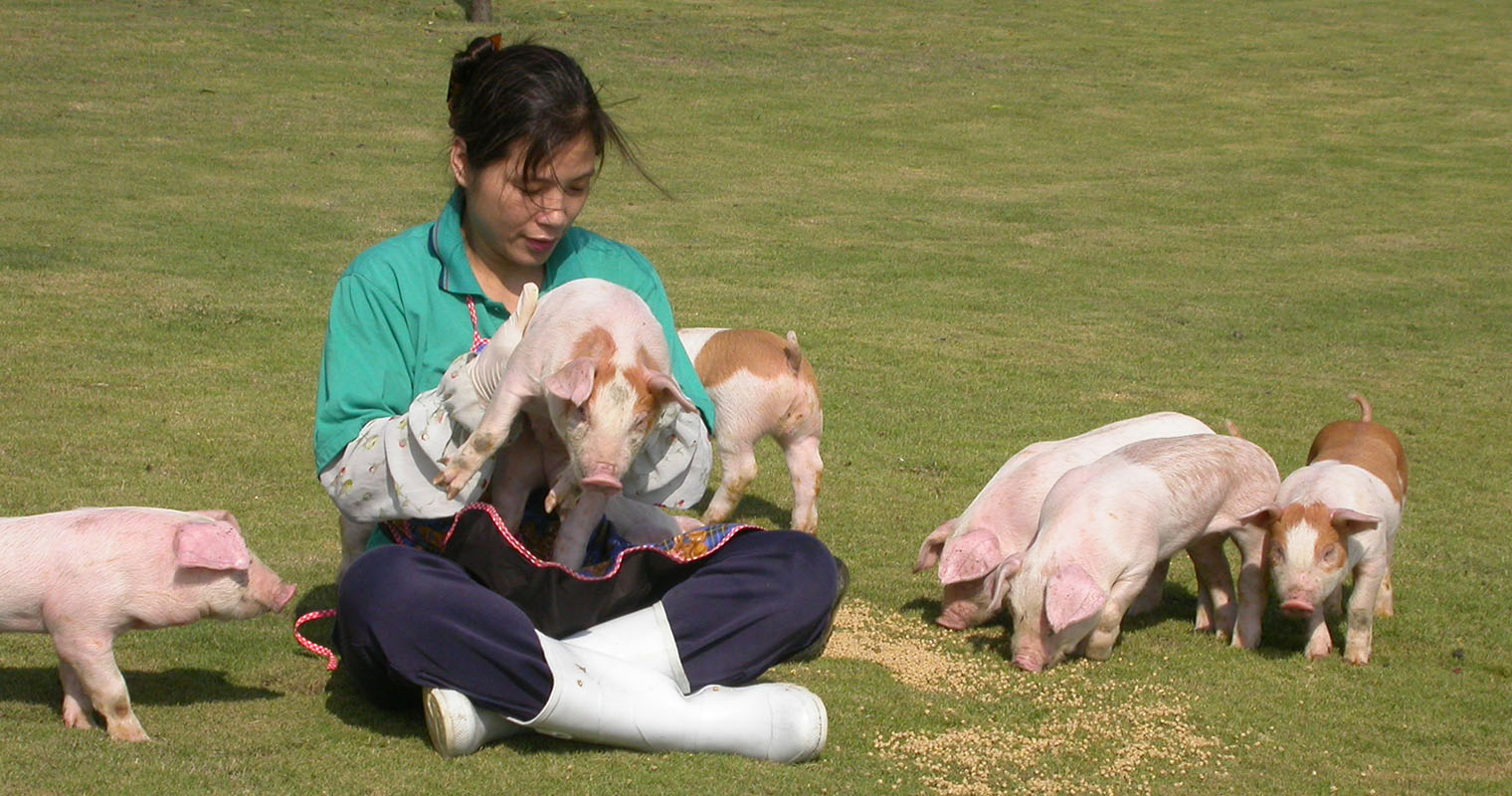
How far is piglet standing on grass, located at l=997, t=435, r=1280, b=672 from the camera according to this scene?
4418 millimetres

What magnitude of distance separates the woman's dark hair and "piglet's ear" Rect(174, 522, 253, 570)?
43.5 inches

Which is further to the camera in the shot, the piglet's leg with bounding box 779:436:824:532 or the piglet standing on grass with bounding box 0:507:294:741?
the piglet's leg with bounding box 779:436:824:532

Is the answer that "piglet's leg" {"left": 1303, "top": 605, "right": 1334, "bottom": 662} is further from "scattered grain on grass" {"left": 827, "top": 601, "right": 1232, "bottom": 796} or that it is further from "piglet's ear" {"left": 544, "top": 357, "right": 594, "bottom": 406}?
"piglet's ear" {"left": 544, "top": 357, "right": 594, "bottom": 406}

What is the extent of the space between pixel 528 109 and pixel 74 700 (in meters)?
1.73

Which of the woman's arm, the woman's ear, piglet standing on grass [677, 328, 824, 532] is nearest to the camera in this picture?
the woman's arm

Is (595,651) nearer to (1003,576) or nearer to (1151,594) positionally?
(1003,576)

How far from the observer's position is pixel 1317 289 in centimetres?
1101

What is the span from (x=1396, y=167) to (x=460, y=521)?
15040 mm

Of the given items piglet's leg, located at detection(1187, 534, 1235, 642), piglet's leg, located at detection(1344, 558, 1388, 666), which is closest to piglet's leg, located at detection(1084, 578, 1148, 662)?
piglet's leg, located at detection(1187, 534, 1235, 642)

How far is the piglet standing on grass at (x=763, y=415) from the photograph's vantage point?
229 inches

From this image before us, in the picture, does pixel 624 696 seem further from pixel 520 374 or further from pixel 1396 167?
pixel 1396 167

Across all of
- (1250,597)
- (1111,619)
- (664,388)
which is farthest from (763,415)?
(664,388)

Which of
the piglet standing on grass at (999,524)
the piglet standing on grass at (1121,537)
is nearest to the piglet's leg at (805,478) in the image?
the piglet standing on grass at (999,524)

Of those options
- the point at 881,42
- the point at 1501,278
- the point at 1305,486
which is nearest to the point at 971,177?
the point at 1501,278
